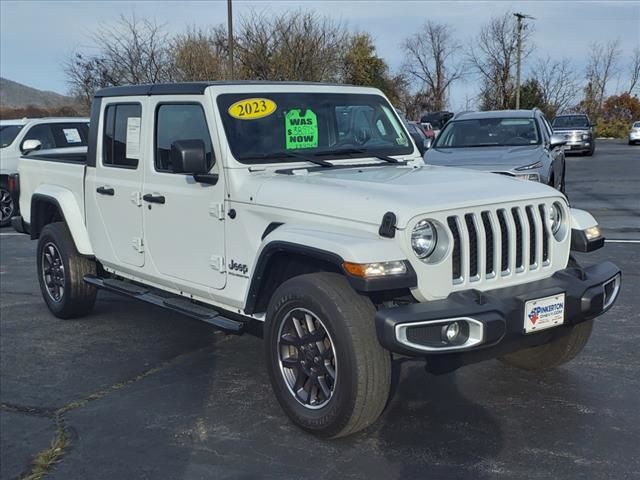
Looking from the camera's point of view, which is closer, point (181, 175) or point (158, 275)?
point (181, 175)

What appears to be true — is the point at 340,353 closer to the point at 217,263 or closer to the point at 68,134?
the point at 217,263

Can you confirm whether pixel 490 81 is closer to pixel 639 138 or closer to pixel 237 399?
pixel 639 138

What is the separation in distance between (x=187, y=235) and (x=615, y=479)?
291cm

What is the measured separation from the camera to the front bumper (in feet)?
11.4

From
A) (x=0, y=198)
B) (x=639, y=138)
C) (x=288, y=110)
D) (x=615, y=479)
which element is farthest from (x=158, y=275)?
(x=639, y=138)

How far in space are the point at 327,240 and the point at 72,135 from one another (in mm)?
10307

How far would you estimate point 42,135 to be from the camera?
12875mm

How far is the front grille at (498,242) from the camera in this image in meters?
3.78

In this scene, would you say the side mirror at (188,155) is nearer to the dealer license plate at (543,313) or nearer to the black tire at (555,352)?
the dealer license plate at (543,313)

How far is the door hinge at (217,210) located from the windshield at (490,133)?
6818mm

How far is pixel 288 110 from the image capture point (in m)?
4.98

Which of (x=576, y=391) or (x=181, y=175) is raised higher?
(x=181, y=175)

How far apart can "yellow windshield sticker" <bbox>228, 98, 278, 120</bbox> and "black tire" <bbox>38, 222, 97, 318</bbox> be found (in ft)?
7.74

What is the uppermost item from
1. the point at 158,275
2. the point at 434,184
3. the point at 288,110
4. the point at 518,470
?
the point at 288,110
